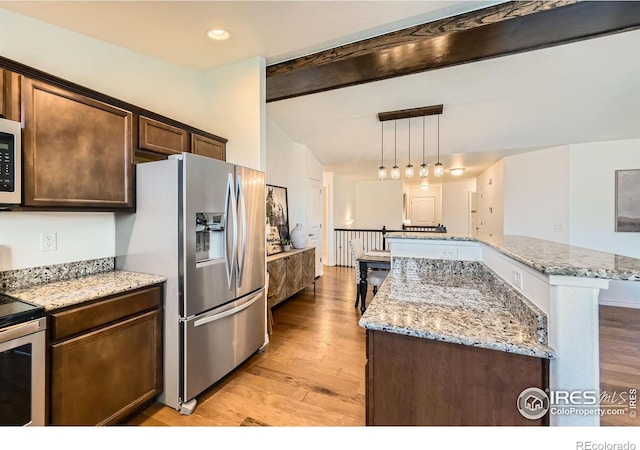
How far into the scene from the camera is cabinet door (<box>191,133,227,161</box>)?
2521mm

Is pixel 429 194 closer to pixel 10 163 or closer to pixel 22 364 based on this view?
pixel 10 163

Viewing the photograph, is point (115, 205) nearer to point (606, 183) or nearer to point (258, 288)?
point (258, 288)

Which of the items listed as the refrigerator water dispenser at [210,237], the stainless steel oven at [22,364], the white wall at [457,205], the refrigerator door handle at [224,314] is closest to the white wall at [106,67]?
the refrigerator water dispenser at [210,237]

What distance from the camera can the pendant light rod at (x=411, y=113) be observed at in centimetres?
375

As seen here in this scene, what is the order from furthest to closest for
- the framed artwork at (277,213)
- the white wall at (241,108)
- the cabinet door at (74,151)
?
1. the framed artwork at (277,213)
2. the white wall at (241,108)
3. the cabinet door at (74,151)

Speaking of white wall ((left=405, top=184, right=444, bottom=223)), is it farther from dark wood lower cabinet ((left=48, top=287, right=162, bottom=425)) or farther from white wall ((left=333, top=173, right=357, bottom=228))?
dark wood lower cabinet ((left=48, top=287, right=162, bottom=425))

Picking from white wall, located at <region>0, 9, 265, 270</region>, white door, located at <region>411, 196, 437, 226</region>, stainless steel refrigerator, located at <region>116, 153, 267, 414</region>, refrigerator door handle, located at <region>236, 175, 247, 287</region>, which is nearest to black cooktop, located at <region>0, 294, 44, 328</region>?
white wall, located at <region>0, 9, 265, 270</region>

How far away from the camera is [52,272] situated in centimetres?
187

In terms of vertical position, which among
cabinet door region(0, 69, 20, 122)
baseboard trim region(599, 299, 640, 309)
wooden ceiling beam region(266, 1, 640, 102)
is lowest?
baseboard trim region(599, 299, 640, 309)

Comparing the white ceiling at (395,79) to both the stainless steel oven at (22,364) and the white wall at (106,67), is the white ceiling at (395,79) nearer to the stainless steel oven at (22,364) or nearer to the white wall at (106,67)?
the white wall at (106,67)

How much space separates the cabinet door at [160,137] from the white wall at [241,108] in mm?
556

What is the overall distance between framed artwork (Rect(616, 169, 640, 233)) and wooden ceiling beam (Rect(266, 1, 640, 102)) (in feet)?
8.62

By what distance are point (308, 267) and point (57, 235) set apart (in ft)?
10.2

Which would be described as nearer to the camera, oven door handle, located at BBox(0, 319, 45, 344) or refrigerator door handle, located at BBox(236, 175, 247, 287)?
oven door handle, located at BBox(0, 319, 45, 344)
